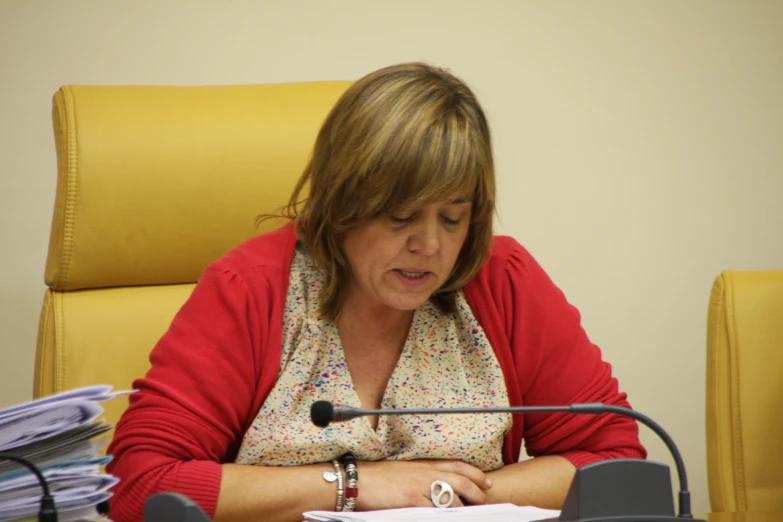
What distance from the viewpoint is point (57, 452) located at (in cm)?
93

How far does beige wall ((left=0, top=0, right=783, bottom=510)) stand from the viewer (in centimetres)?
216

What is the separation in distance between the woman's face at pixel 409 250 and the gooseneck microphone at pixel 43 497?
0.59 metres

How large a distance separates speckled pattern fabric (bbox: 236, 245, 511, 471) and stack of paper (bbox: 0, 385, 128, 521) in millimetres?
390

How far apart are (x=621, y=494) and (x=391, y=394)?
535mm

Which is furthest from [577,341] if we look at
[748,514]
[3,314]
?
[3,314]

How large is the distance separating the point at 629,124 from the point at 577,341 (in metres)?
0.99

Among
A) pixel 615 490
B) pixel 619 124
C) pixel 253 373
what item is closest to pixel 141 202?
pixel 253 373

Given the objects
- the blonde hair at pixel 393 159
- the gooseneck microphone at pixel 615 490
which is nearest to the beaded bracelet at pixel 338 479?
the blonde hair at pixel 393 159

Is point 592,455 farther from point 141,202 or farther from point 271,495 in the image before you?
point 141,202

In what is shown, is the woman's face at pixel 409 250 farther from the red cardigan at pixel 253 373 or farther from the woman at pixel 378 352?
the red cardigan at pixel 253 373

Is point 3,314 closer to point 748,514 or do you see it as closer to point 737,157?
point 748,514

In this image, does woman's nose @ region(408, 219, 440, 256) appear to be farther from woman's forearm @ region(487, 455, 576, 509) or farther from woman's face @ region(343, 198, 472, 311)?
woman's forearm @ region(487, 455, 576, 509)

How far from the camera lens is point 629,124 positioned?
2.34m

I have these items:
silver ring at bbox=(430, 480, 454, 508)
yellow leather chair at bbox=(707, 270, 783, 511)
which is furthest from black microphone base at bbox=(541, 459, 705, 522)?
yellow leather chair at bbox=(707, 270, 783, 511)
